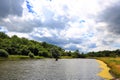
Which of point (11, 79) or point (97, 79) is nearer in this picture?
point (11, 79)

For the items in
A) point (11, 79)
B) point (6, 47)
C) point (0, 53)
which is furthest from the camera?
point (6, 47)

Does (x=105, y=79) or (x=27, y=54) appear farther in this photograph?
(x=27, y=54)

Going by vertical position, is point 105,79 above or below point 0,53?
below

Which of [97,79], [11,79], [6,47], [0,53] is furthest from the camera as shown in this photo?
[6,47]

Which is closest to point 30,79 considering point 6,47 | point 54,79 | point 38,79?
point 38,79

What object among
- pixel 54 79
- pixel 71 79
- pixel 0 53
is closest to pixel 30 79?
pixel 54 79

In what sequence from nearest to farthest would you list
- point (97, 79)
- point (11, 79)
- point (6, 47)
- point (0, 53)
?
1. point (11, 79)
2. point (97, 79)
3. point (0, 53)
4. point (6, 47)

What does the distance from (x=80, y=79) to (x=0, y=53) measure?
11138cm

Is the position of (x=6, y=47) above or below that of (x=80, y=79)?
above

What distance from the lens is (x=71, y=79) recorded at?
51438 millimetres

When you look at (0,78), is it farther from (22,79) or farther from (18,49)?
(18,49)

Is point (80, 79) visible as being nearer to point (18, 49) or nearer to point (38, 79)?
point (38, 79)

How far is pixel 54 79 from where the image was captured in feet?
167

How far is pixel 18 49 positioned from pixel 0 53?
150 ft
